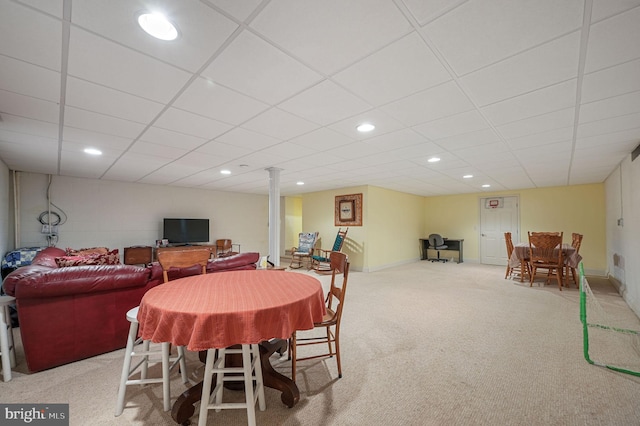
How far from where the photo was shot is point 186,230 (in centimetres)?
719

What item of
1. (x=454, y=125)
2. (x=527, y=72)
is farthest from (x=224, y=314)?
(x=454, y=125)

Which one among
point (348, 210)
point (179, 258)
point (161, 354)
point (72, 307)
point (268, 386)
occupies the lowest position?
point (268, 386)

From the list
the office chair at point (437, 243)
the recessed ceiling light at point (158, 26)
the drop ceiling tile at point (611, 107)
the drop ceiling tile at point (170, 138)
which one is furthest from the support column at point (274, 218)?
the office chair at point (437, 243)

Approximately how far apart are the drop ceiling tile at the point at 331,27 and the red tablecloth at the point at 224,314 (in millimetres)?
1465

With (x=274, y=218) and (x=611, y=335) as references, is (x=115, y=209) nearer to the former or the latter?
(x=274, y=218)

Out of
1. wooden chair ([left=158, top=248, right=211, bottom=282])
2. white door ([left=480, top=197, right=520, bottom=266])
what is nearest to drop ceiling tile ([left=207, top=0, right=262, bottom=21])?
wooden chair ([left=158, top=248, right=211, bottom=282])

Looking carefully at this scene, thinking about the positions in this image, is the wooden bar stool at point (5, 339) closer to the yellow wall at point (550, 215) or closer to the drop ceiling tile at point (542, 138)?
the drop ceiling tile at point (542, 138)

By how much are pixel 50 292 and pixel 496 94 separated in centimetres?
397

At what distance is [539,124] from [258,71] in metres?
2.84

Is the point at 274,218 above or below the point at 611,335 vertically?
above

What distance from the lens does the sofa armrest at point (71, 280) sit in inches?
82.9

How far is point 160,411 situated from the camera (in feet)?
5.69

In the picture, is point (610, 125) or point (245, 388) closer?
point (245, 388)

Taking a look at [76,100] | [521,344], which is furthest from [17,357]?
[521,344]
